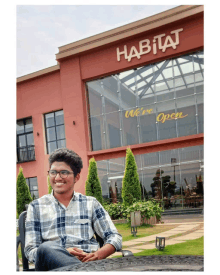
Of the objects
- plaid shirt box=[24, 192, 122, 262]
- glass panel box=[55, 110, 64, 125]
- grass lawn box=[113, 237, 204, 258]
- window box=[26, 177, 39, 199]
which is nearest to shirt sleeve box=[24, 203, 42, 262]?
plaid shirt box=[24, 192, 122, 262]

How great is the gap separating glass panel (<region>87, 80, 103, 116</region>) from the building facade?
0.9 inches

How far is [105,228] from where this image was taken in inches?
64.6

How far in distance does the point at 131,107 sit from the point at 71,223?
5.00 metres

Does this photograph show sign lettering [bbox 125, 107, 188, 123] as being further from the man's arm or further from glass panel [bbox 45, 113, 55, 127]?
the man's arm

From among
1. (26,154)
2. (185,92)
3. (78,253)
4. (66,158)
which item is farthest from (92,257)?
(185,92)

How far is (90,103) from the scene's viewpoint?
582 cm

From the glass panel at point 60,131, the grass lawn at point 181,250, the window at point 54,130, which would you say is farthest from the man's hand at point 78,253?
the glass panel at point 60,131

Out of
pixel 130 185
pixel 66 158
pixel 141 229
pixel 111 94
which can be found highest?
pixel 111 94

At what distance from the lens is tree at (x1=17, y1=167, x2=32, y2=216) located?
4033 millimetres

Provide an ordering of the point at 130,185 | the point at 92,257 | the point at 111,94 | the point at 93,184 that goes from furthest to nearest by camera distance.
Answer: the point at 111,94
the point at 130,185
the point at 93,184
the point at 92,257

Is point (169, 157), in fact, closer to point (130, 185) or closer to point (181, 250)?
point (130, 185)

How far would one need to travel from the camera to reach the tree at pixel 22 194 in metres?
4.03

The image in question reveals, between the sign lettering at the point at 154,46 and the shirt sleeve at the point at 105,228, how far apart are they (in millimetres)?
4742
